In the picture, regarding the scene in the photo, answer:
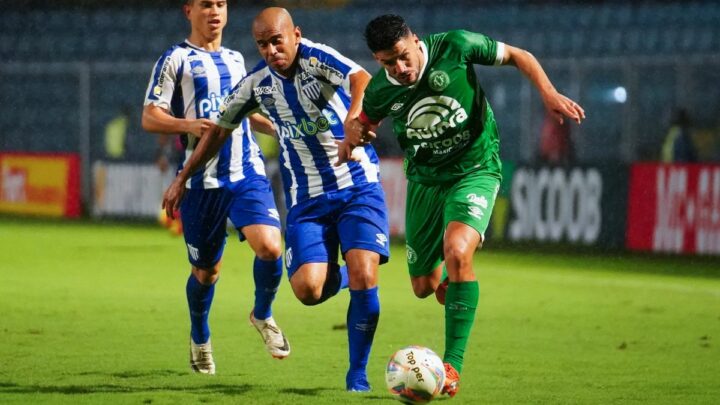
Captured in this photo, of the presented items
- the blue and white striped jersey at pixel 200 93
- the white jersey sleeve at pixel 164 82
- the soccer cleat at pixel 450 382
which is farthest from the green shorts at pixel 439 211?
the white jersey sleeve at pixel 164 82

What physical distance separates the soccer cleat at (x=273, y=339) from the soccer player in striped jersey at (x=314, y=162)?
1.92ft


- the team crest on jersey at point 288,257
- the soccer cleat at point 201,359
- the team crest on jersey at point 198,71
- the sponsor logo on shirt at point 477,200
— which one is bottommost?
the soccer cleat at point 201,359

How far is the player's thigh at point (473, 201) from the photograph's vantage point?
6.69 m

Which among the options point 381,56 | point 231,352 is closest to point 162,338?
point 231,352

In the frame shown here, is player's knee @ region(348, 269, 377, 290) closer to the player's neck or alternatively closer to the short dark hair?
the short dark hair

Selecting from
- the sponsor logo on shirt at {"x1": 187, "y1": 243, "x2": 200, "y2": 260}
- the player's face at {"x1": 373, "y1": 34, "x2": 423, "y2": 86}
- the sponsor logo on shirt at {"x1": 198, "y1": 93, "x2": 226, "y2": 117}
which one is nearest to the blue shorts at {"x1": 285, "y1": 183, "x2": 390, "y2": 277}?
the sponsor logo on shirt at {"x1": 187, "y1": 243, "x2": 200, "y2": 260}

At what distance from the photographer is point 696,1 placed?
73.6 ft

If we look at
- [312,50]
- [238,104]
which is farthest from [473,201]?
[238,104]

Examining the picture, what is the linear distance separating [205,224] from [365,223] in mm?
1233

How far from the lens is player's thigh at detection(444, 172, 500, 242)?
6.69 meters

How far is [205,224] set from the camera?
25.7ft

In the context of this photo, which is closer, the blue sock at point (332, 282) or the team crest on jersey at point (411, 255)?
the blue sock at point (332, 282)

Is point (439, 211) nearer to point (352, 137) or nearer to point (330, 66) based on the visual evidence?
point (352, 137)

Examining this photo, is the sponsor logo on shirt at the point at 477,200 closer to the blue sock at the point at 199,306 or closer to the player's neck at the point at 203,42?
the blue sock at the point at 199,306
